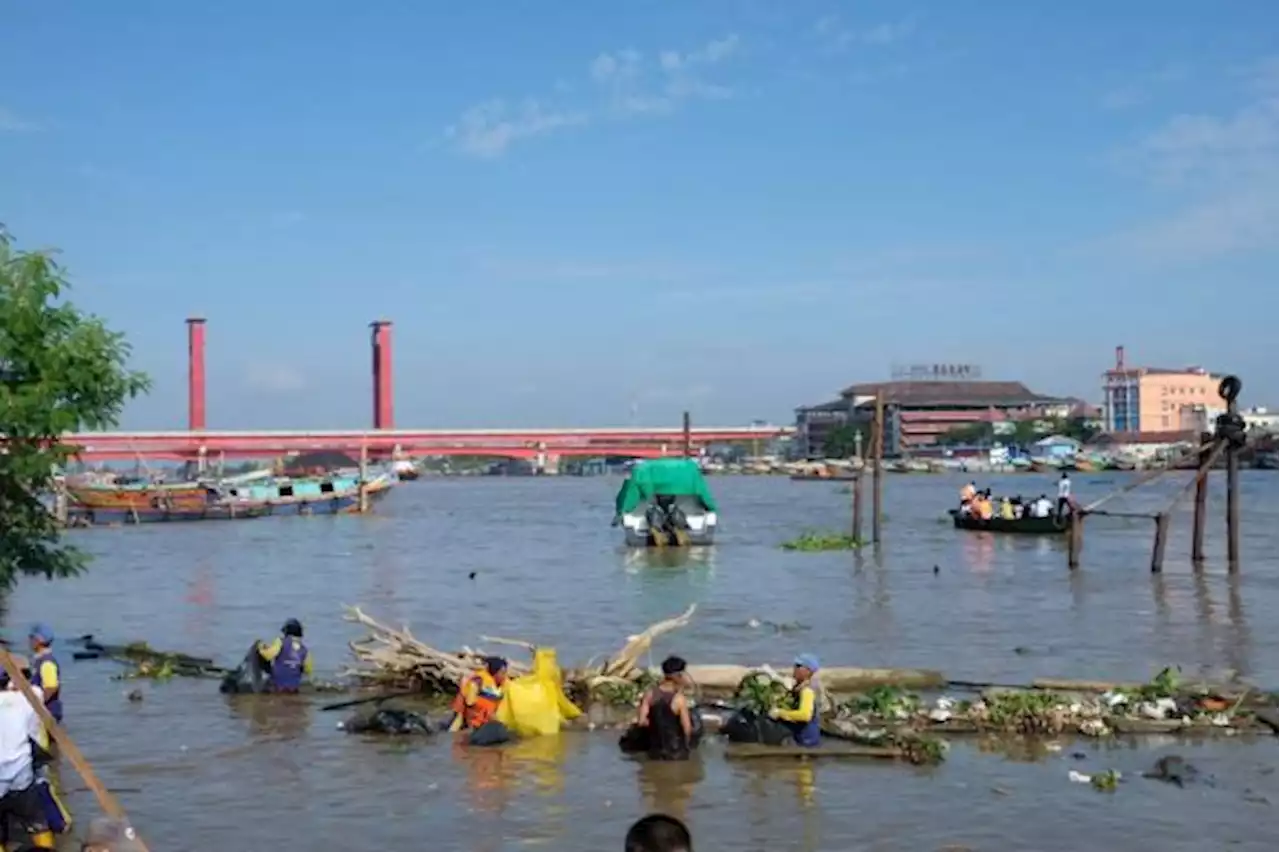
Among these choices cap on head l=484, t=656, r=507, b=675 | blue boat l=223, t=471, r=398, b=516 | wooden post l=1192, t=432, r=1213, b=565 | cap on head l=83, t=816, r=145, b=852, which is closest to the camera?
cap on head l=83, t=816, r=145, b=852

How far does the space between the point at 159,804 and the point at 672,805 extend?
13.2ft

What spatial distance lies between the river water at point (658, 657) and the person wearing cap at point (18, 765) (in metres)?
1.97

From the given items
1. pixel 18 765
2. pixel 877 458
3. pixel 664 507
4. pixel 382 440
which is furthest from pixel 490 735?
Answer: pixel 382 440

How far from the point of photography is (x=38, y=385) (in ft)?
34.9

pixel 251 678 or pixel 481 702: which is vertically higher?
pixel 481 702

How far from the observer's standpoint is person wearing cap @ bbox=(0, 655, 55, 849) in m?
8.64

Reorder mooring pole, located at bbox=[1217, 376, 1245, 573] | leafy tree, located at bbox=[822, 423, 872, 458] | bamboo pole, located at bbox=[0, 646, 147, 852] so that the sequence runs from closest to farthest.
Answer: bamboo pole, located at bbox=[0, 646, 147, 852]
mooring pole, located at bbox=[1217, 376, 1245, 573]
leafy tree, located at bbox=[822, 423, 872, 458]

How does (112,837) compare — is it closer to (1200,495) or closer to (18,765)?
(18,765)

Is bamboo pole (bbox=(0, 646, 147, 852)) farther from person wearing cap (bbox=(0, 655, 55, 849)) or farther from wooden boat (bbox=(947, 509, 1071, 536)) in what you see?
wooden boat (bbox=(947, 509, 1071, 536))

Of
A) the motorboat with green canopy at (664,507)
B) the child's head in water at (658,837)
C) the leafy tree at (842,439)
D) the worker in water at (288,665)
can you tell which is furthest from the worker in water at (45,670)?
the leafy tree at (842,439)

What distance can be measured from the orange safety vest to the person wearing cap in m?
5.39

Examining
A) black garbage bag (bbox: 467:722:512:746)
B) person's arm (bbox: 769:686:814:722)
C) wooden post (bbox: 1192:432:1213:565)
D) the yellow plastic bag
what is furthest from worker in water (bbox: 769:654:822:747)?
wooden post (bbox: 1192:432:1213:565)

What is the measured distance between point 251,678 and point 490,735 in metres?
4.36

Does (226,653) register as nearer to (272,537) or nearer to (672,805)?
(672,805)
